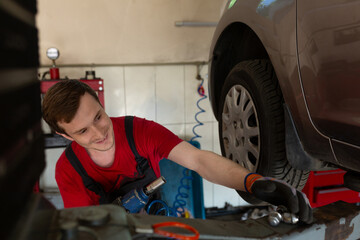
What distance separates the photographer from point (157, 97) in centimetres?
263

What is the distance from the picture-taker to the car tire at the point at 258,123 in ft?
3.43

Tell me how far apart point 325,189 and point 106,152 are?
1552mm

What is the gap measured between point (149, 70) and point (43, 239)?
2.26m

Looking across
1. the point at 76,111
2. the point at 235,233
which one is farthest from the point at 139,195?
the point at 235,233

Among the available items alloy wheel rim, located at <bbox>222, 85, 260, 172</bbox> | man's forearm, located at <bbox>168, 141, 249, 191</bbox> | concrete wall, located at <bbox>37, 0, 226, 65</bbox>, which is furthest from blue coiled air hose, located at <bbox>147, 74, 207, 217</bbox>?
man's forearm, located at <bbox>168, 141, 249, 191</bbox>

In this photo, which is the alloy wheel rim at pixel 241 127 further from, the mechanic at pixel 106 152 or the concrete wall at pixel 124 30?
the concrete wall at pixel 124 30

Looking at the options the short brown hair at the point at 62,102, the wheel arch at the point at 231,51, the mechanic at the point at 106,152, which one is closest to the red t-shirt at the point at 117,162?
the mechanic at the point at 106,152

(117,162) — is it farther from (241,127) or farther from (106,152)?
(241,127)

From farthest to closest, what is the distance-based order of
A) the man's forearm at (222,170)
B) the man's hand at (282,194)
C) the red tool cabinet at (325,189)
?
the red tool cabinet at (325,189) < the man's forearm at (222,170) < the man's hand at (282,194)

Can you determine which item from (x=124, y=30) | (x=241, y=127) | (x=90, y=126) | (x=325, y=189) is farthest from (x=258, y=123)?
(x=124, y=30)

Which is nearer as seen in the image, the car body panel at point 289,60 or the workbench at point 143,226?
the workbench at point 143,226

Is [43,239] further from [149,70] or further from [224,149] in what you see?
[149,70]

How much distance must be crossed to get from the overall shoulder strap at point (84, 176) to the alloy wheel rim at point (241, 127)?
619 mm

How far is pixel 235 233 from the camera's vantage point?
573 mm
